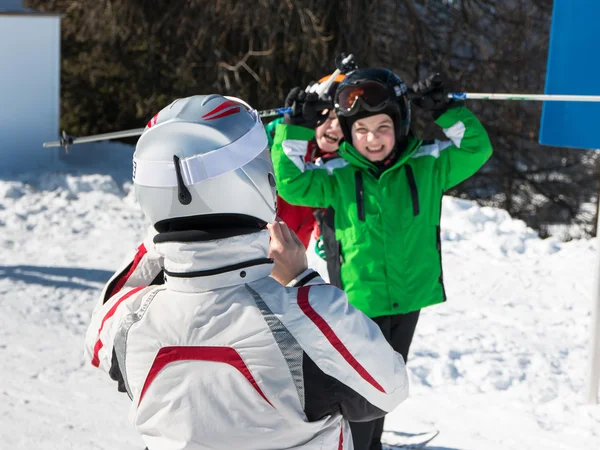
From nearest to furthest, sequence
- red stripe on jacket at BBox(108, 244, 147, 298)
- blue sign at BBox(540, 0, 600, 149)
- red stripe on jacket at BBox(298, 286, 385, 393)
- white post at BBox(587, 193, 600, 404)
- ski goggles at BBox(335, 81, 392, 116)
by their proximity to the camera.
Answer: red stripe on jacket at BBox(298, 286, 385, 393)
red stripe on jacket at BBox(108, 244, 147, 298)
ski goggles at BBox(335, 81, 392, 116)
white post at BBox(587, 193, 600, 404)
blue sign at BBox(540, 0, 600, 149)

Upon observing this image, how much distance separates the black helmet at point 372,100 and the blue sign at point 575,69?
1.41 m

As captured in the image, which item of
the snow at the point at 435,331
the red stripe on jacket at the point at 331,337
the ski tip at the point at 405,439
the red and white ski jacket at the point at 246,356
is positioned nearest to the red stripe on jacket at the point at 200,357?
the red and white ski jacket at the point at 246,356

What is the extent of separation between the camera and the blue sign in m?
4.57

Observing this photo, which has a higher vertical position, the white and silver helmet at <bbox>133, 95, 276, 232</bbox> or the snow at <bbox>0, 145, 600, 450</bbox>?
the white and silver helmet at <bbox>133, 95, 276, 232</bbox>

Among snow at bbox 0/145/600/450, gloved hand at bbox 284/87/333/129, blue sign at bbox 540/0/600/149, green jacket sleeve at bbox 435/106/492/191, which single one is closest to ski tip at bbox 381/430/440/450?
snow at bbox 0/145/600/450

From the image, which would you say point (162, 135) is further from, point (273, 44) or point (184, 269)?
point (273, 44)

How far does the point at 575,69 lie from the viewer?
15.0ft

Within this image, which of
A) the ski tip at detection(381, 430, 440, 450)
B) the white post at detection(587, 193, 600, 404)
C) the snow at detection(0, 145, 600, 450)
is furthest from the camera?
the white post at detection(587, 193, 600, 404)

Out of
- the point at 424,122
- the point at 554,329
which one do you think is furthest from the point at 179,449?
the point at 424,122

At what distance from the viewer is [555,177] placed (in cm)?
1756

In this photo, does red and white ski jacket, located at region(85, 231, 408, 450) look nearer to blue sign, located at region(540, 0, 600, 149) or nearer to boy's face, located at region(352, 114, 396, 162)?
boy's face, located at region(352, 114, 396, 162)

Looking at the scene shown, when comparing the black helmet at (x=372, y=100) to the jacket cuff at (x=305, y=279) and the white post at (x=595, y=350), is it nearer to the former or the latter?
the white post at (x=595, y=350)

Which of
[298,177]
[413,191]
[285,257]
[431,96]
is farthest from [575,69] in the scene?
[285,257]

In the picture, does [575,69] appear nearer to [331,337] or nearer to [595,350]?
[595,350]
